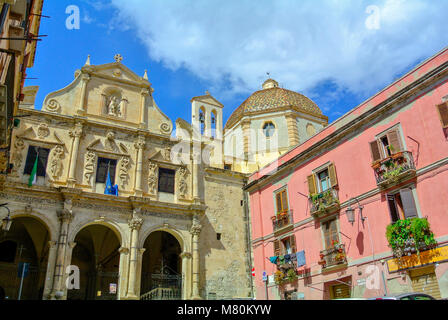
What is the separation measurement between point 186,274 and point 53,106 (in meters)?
13.9

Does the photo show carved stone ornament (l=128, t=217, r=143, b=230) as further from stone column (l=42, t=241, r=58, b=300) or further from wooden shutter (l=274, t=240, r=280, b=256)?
wooden shutter (l=274, t=240, r=280, b=256)

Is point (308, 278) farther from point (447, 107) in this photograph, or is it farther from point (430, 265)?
point (447, 107)

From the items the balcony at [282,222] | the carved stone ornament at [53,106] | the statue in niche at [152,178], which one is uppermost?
the carved stone ornament at [53,106]

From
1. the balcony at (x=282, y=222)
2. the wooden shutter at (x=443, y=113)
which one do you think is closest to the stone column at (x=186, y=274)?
the balcony at (x=282, y=222)

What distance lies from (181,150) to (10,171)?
1129cm

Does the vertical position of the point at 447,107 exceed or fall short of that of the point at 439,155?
it exceeds it

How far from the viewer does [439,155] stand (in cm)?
1484

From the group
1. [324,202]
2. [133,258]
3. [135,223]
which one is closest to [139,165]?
[135,223]

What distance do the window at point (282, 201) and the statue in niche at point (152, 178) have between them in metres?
8.35

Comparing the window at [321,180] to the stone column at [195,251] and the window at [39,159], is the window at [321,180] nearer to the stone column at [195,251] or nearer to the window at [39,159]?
the stone column at [195,251]

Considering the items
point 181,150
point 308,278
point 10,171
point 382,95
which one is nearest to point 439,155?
point 382,95

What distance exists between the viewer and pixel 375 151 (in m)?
17.5

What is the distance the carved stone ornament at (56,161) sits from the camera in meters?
24.2

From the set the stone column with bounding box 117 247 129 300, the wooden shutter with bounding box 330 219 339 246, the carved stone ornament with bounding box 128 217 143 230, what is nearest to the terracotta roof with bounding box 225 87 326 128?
the carved stone ornament with bounding box 128 217 143 230
